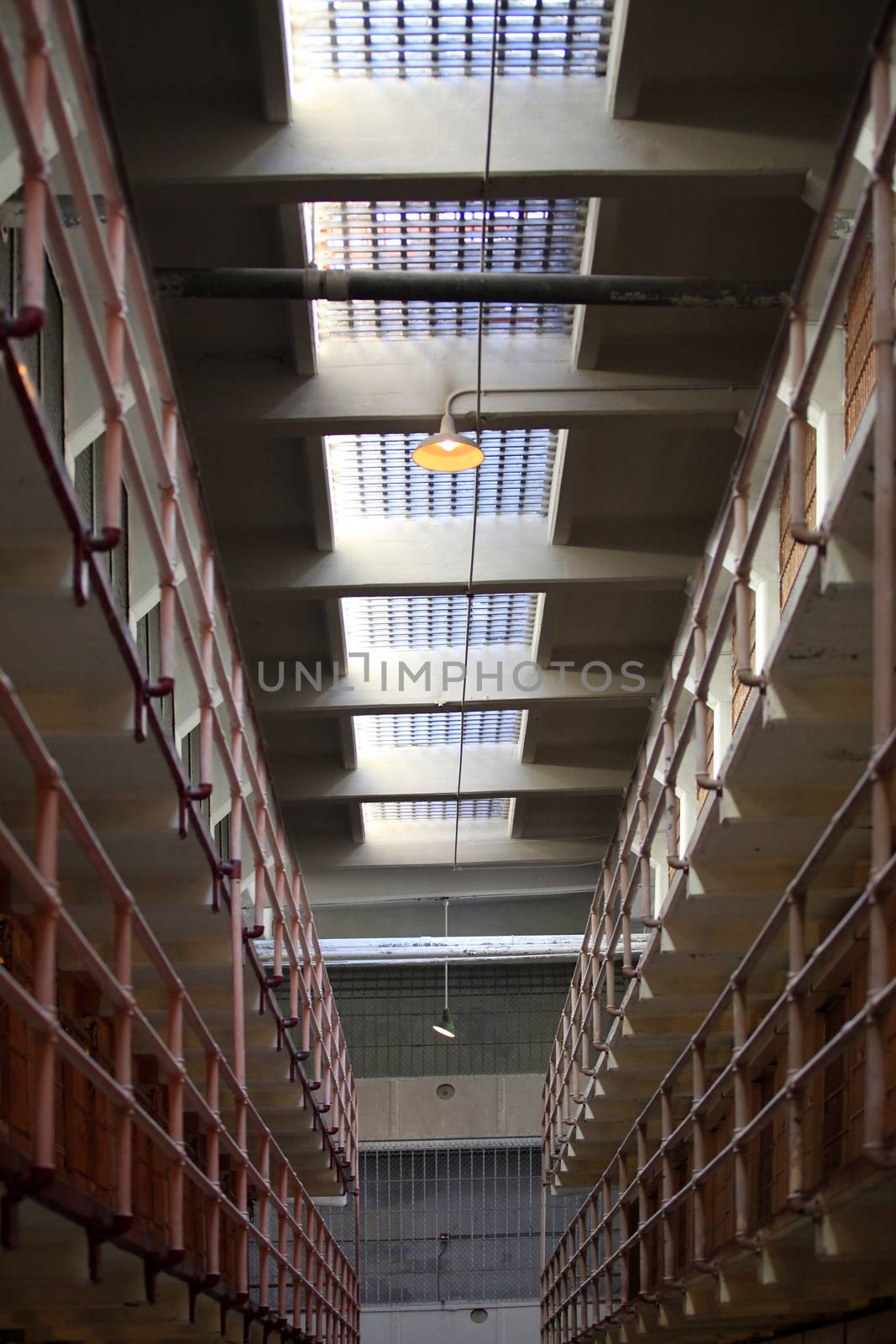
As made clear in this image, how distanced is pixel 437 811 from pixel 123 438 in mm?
11253

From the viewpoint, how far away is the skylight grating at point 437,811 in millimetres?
15641

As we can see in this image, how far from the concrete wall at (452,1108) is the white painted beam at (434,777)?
515 centimetres

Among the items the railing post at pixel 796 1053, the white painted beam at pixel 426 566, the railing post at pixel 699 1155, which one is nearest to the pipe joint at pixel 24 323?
the railing post at pixel 796 1053

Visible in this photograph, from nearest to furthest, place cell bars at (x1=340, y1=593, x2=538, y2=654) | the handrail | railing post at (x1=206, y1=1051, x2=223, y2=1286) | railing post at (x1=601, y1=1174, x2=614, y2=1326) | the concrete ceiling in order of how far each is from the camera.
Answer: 1. the handrail
2. railing post at (x1=206, y1=1051, x2=223, y2=1286)
3. the concrete ceiling
4. railing post at (x1=601, y1=1174, x2=614, y2=1326)
5. cell bars at (x1=340, y1=593, x2=538, y2=654)

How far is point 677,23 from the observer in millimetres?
7219

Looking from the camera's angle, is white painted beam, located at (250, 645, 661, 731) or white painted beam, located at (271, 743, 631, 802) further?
white painted beam, located at (271, 743, 631, 802)

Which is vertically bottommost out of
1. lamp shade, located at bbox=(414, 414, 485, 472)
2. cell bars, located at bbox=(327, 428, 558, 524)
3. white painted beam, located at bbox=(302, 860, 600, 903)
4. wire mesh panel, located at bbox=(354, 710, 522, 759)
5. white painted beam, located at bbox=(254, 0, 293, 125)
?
white painted beam, located at bbox=(302, 860, 600, 903)

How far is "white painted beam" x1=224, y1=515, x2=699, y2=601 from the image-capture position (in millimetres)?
10766

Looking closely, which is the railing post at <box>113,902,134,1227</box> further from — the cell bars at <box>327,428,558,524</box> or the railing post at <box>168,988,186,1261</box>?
the cell bars at <box>327,428,558,524</box>

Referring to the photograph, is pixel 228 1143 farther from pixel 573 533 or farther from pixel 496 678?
pixel 496 678

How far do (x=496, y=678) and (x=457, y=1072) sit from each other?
7.24m

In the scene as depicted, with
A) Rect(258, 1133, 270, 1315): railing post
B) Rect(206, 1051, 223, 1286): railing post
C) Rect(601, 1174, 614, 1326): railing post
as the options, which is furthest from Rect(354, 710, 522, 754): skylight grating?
Rect(206, 1051, 223, 1286): railing post

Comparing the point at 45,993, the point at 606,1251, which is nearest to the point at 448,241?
the point at 45,993

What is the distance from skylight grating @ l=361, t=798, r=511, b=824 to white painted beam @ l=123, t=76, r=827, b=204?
862 cm
